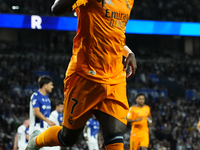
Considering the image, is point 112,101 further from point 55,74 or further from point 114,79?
point 55,74

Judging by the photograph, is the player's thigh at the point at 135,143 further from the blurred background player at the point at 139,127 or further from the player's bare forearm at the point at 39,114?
the player's bare forearm at the point at 39,114

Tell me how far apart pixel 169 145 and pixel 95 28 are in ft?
40.7

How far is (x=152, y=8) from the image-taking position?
2352 centimetres

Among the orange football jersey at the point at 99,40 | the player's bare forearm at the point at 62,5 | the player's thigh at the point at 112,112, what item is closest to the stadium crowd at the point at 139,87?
the player's thigh at the point at 112,112

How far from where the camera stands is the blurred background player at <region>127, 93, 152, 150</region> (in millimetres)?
8602

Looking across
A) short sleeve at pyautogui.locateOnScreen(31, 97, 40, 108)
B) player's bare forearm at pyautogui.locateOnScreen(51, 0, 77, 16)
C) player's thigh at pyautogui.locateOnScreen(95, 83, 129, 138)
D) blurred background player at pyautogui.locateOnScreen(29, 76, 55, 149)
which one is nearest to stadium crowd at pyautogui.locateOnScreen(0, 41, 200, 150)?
blurred background player at pyautogui.locateOnScreen(29, 76, 55, 149)

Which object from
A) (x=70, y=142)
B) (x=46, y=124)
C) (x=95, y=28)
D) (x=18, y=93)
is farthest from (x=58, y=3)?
(x=18, y=93)

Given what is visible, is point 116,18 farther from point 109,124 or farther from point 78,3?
point 109,124

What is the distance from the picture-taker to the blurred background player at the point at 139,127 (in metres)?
8.60

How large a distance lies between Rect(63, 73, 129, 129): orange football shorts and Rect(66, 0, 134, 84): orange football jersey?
0.21 feet

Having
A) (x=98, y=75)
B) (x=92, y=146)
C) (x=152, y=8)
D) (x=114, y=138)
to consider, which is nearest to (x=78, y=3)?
(x=98, y=75)

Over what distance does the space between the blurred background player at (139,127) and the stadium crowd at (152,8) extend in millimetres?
12810

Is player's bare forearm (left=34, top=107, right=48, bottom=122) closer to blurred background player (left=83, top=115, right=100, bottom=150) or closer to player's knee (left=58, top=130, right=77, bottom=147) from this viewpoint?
player's knee (left=58, top=130, right=77, bottom=147)

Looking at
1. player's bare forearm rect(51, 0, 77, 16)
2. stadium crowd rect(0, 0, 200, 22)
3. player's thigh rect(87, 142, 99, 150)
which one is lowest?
player's thigh rect(87, 142, 99, 150)
